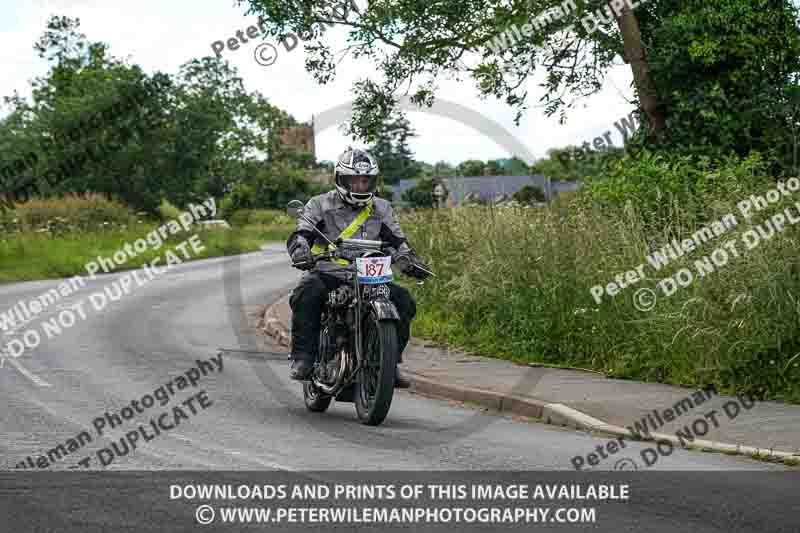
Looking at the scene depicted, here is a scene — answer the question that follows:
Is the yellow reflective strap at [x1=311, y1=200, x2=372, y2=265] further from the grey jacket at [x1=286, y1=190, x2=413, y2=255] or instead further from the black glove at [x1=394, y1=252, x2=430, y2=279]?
the black glove at [x1=394, y1=252, x2=430, y2=279]

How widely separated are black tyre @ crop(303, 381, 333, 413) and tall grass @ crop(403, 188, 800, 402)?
3.46 metres

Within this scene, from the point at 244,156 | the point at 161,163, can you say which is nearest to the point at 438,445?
the point at 161,163

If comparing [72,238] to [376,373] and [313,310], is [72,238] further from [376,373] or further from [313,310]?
[376,373]

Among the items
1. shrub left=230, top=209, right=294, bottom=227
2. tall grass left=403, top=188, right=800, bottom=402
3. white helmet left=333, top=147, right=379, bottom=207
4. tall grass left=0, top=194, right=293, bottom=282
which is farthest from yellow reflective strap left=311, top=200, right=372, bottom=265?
shrub left=230, top=209, right=294, bottom=227

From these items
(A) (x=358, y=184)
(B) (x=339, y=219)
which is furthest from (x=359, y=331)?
(A) (x=358, y=184)

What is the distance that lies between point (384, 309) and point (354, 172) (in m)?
1.43

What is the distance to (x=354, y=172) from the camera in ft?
36.2

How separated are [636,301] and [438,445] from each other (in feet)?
16.3

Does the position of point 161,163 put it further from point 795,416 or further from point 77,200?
point 795,416

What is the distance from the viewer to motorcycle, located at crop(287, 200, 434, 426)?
33.4 ft

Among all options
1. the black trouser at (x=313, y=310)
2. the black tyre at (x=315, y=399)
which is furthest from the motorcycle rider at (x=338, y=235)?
A: the black tyre at (x=315, y=399)

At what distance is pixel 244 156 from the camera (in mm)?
87000

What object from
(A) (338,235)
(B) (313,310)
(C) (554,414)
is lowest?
(C) (554,414)

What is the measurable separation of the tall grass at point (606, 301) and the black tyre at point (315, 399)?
346 cm
